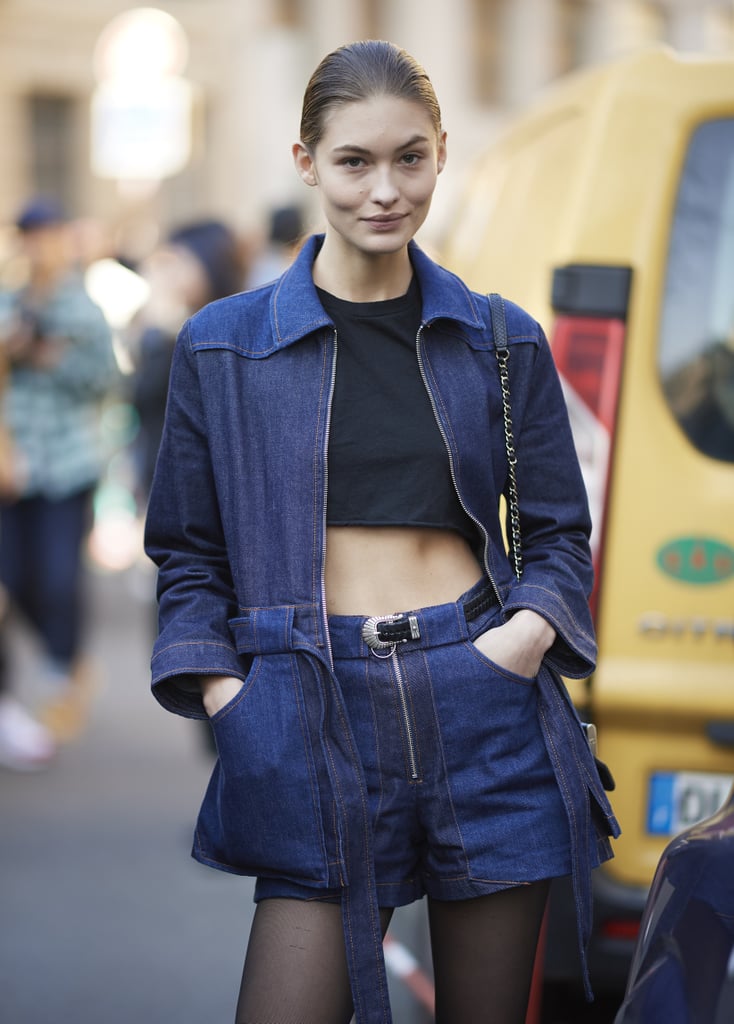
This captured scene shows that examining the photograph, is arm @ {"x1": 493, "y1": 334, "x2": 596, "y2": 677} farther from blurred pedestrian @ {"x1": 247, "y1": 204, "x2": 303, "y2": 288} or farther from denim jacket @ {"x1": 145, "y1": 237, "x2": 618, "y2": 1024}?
blurred pedestrian @ {"x1": 247, "y1": 204, "x2": 303, "y2": 288}

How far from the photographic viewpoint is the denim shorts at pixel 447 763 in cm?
237

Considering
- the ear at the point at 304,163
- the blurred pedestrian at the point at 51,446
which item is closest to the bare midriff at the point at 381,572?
the ear at the point at 304,163

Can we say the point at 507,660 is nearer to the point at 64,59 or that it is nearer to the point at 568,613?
the point at 568,613

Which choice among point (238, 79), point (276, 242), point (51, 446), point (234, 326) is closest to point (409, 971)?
point (234, 326)

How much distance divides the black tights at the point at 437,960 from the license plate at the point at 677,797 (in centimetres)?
88

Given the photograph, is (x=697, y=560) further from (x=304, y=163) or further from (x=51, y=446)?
(x=51, y=446)

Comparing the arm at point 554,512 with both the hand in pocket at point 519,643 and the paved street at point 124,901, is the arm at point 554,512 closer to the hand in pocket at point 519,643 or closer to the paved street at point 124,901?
the hand in pocket at point 519,643

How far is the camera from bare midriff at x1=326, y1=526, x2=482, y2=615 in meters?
2.41

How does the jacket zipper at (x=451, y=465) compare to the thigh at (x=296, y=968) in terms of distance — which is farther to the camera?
the jacket zipper at (x=451, y=465)

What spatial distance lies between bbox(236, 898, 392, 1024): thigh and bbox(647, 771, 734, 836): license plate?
3.57 feet

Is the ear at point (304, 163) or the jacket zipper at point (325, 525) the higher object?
the ear at point (304, 163)

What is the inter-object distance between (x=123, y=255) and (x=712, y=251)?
7110 mm

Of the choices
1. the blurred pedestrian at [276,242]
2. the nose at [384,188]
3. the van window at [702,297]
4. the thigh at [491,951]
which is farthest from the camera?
the blurred pedestrian at [276,242]

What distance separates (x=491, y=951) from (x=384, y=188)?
3.70 ft
